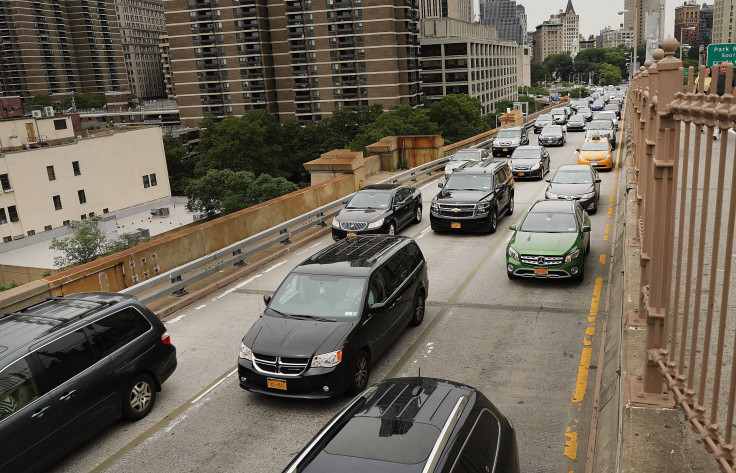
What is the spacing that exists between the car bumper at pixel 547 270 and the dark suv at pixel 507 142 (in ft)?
76.8

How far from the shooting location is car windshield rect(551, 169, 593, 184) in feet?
64.6

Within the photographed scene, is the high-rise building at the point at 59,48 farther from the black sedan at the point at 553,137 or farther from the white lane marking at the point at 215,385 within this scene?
the white lane marking at the point at 215,385

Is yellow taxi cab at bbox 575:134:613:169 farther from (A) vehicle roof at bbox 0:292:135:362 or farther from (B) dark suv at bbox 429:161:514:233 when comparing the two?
(A) vehicle roof at bbox 0:292:135:362

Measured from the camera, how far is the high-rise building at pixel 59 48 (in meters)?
160

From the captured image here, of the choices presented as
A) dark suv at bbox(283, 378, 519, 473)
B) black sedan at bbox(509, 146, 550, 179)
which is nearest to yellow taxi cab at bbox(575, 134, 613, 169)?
black sedan at bbox(509, 146, 550, 179)

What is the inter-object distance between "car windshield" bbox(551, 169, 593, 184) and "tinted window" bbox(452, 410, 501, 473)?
15554mm

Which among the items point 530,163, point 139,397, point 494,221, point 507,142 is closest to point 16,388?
point 139,397

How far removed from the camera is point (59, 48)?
17225cm

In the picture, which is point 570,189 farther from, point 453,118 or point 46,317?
point 453,118

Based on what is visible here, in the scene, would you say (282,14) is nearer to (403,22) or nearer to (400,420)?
(403,22)

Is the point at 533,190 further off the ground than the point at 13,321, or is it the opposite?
the point at 13,321

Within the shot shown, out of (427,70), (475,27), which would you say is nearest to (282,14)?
(427,70)

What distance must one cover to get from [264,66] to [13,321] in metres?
105

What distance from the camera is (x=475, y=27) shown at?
161m
